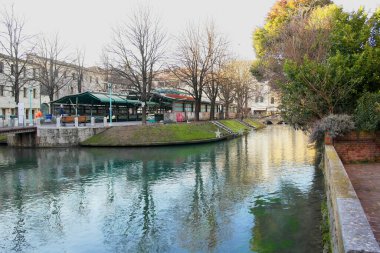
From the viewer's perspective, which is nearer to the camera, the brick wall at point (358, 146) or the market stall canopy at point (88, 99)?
the brick wall at point (358, 146)

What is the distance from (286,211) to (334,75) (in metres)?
6.52

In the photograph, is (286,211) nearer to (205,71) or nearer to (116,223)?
(116,223)

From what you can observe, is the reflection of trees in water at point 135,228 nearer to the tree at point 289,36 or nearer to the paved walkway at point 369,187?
the paved walkway at point 369,187

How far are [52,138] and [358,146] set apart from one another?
27.6 m

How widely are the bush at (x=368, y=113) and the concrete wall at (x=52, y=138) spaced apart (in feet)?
86.0

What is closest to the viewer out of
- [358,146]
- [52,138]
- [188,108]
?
[358,146]

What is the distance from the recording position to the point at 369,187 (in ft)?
30.2

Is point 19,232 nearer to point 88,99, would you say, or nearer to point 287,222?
point 287,222

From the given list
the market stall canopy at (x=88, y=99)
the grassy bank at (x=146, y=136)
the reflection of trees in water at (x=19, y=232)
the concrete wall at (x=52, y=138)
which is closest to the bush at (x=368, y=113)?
the reflection of trees in water at (x=19, y=232)

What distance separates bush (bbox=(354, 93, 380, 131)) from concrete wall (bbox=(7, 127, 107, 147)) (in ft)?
86.0

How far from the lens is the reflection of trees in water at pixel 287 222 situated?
9.05 metres

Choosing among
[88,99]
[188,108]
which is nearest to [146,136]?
[88,99]

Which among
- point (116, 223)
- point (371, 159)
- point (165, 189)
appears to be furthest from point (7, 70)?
point (371, 159)

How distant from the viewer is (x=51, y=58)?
51.3m
